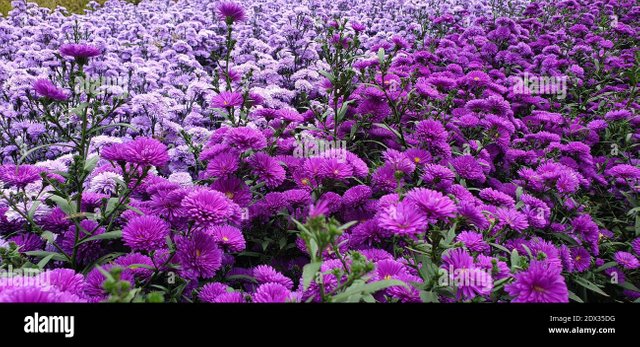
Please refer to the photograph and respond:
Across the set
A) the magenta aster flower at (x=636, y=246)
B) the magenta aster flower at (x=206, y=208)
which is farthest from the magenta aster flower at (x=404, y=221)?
the magenta aster flower at (x=636, y=246)

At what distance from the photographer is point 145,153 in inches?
54.8

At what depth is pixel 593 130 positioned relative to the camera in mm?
3201

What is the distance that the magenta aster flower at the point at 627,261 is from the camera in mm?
2064

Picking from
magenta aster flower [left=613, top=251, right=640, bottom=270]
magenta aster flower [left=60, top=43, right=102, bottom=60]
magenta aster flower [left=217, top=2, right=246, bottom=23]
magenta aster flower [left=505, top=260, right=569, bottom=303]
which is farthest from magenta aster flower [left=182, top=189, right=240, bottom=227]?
magenta aster flower [left=613, top=251, right=640, bottom=270]

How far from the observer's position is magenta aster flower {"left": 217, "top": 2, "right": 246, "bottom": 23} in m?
2.18

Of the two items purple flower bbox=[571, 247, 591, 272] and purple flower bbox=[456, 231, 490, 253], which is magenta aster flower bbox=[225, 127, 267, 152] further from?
purple flower bbox=[571, 247, 591, 272]

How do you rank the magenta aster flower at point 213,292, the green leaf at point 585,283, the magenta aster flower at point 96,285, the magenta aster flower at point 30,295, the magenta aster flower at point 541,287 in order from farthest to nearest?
1. the green leaf at point 585,283
2. the magenta aster flower at point 213,292
3. the magenta aster flower at point 96,285
4. the magenta aster flower at point 541,287
5. the magenta aster flower at point 30,295

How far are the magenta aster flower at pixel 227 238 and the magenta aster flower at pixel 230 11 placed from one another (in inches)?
48.2

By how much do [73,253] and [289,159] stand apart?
0.97 metres

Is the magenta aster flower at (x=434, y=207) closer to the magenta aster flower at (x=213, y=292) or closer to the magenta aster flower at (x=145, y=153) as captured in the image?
the magenta aster flower at (x=213, y=292)

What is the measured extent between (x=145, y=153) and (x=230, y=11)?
→ 3.71 feet

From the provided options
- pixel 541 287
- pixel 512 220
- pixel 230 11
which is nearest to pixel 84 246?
pixel 230 11
